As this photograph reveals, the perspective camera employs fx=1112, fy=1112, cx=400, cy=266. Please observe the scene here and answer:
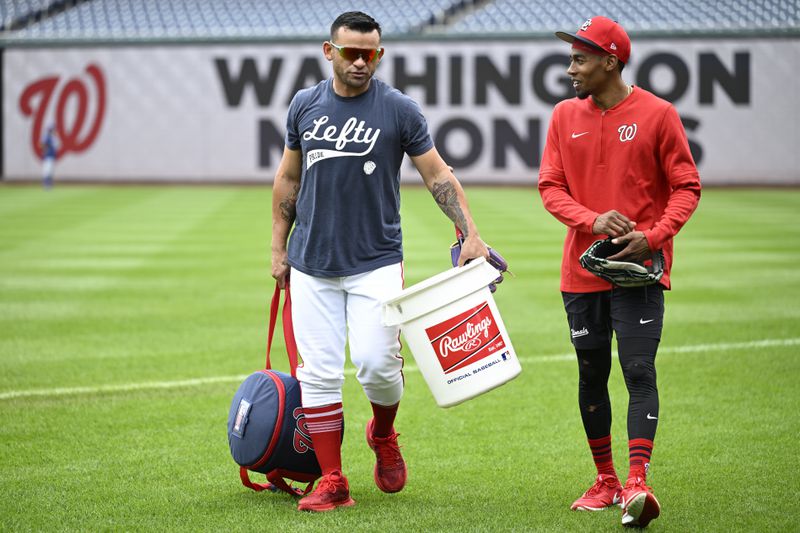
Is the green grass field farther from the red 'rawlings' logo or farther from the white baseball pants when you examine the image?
the red 'rawlings' logo

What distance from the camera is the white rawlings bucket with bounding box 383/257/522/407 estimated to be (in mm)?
4840

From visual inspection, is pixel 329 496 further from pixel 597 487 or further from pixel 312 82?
pixel 312 82

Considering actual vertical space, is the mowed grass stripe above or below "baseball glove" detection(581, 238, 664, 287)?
below

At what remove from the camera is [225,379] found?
309 inches

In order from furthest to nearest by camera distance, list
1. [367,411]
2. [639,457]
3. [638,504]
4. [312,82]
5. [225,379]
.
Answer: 1. [312,82]
2. [225,379]
3. [367,411]
4. [639,457]
5. [638,504]

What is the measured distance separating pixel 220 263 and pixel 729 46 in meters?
22.6

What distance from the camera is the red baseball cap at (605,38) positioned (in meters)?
4.82

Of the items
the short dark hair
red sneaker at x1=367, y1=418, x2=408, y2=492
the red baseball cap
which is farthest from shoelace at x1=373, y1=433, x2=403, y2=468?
the red baseball cap

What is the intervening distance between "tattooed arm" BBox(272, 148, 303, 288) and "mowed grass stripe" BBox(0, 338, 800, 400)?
2.60 meters

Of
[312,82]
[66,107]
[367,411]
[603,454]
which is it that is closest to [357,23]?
[603,454]

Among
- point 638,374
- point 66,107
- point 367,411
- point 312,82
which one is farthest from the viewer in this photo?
point 66,107

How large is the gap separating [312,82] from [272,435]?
29990 mm

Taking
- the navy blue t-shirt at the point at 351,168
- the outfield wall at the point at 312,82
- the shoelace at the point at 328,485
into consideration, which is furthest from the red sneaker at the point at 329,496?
the outfield wall at the point at 312,82

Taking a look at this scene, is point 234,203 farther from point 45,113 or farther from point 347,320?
point 347,320
